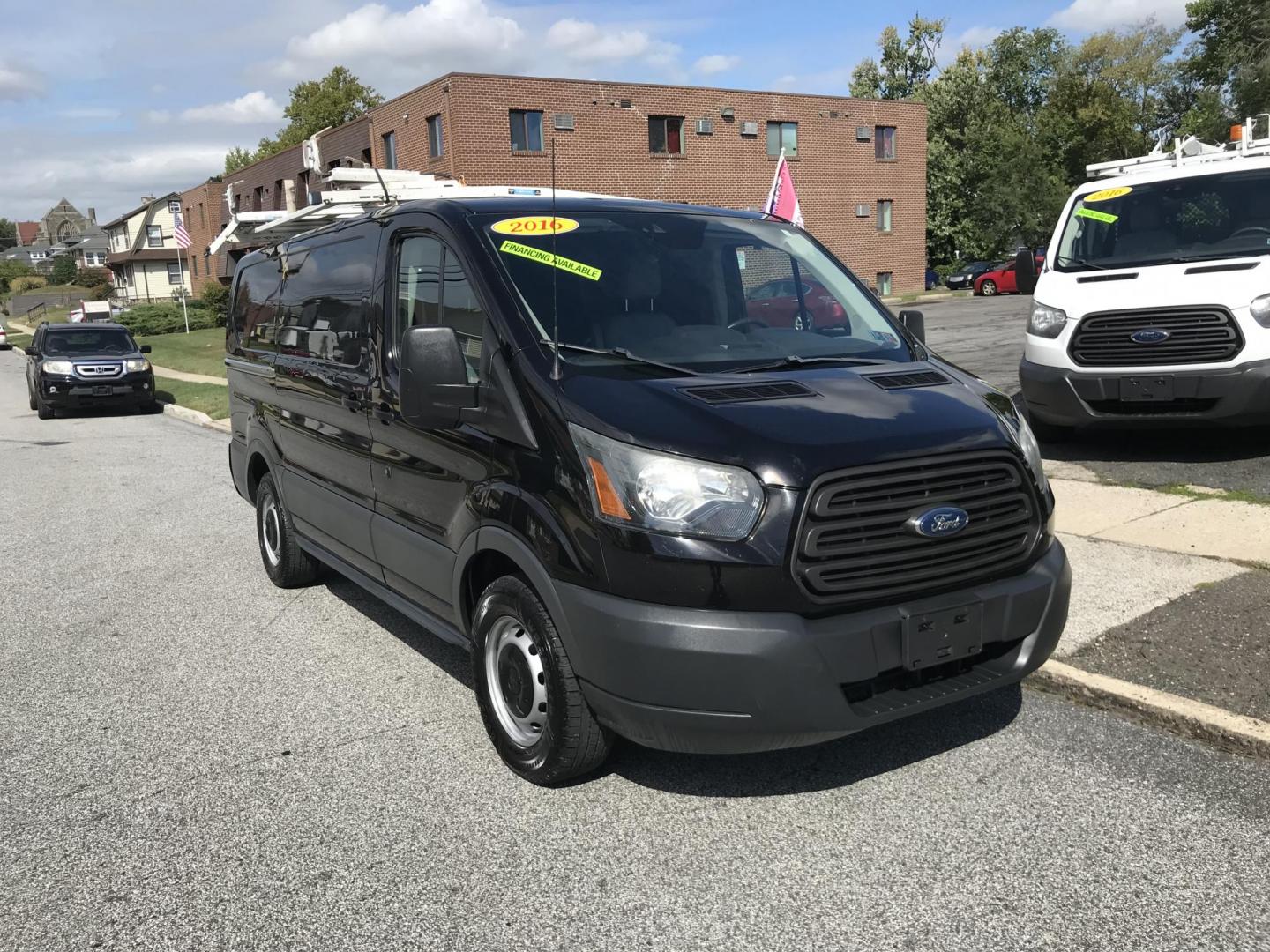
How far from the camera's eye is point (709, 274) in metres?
4.49

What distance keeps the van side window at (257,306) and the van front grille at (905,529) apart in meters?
4.22

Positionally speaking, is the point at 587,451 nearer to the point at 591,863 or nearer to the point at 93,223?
the point at 591,863

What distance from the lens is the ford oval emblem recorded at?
3391 mm

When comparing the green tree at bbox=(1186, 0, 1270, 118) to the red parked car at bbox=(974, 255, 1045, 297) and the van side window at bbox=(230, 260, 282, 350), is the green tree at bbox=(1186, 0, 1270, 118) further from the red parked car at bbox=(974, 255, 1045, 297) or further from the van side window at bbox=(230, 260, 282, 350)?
the van side window at bbox=(230, 260, 282, 350)

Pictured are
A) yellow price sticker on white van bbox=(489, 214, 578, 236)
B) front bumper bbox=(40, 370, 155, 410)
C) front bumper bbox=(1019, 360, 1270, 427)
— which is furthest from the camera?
front bumper bbox=(40, 370, 155, 410)

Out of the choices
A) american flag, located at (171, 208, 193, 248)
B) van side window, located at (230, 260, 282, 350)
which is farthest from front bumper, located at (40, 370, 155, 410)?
american flag, located at (171, 208, 193, 248)

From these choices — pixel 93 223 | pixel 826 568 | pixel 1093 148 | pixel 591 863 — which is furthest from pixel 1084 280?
pixel 93 223

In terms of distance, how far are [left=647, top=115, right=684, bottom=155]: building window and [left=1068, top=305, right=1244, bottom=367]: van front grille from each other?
32.3m

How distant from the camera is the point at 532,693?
3830 mm

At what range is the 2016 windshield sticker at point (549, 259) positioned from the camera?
4.16 meters

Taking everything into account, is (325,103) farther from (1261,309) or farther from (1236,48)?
(1261,309)

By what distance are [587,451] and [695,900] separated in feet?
4.52

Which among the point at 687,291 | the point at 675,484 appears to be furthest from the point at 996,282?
the point at 675,484

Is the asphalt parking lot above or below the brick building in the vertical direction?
below
